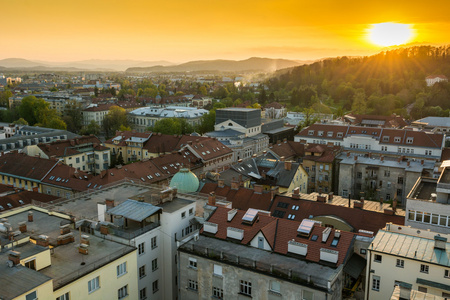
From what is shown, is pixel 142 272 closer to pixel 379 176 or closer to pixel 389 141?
pixel 379 176

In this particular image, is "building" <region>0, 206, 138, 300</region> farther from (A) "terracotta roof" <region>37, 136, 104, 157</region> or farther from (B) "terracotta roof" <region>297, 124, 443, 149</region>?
(B) "terracotta roof" <region>297, 124, 443, 149</region>

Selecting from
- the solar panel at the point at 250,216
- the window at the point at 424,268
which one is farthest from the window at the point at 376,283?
the solar panel at the point at 250,216

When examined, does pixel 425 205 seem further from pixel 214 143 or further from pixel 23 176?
pixel 23 176

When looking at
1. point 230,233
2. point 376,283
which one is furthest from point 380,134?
point 230,233

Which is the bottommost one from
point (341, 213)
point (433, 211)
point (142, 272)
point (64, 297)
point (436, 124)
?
point (142, 272)

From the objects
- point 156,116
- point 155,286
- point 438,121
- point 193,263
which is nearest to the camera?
point 193,263

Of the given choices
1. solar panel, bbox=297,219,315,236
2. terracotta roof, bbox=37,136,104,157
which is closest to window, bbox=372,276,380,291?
solar panel, bbox=297,219,315,236

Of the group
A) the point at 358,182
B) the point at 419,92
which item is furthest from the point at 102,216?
the point at 419,92
